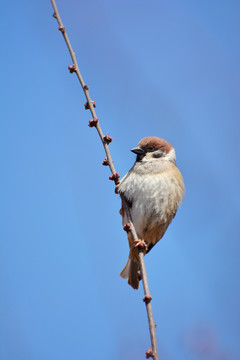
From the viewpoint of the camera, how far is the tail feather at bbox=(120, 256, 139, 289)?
3.93 m

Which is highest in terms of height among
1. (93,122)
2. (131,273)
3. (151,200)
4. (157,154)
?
(93,122)

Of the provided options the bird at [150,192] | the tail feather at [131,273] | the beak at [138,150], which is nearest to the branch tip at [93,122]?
the bird at [150,192]

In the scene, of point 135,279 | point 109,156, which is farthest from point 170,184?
point 109,156

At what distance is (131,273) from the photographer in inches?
155

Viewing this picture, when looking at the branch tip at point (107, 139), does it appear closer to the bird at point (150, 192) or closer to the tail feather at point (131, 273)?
the bird at point (150, 192)

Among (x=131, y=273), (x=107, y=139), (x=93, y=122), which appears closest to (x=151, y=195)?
(x=131, y=273)

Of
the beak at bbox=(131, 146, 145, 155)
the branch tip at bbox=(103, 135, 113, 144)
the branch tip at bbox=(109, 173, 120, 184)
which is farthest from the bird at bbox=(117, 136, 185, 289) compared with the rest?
the branch tip at bbox=(103, 135, 113, 144)

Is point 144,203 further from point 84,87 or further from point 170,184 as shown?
point 84,87

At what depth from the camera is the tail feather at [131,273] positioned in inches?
155

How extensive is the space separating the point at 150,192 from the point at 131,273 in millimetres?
895

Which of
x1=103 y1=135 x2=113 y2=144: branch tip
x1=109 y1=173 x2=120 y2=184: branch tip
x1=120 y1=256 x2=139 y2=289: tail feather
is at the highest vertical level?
x1=103 y1=135 x2=113 y2=144: branch tip

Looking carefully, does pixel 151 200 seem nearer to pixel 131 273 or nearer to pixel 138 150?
pixel 138 150

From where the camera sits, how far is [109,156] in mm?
2482

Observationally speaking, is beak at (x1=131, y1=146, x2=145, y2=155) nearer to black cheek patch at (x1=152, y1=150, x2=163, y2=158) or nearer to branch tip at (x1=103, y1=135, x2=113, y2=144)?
black cheek patch at (x1=152, y1=150, x2=163, y2=158)
